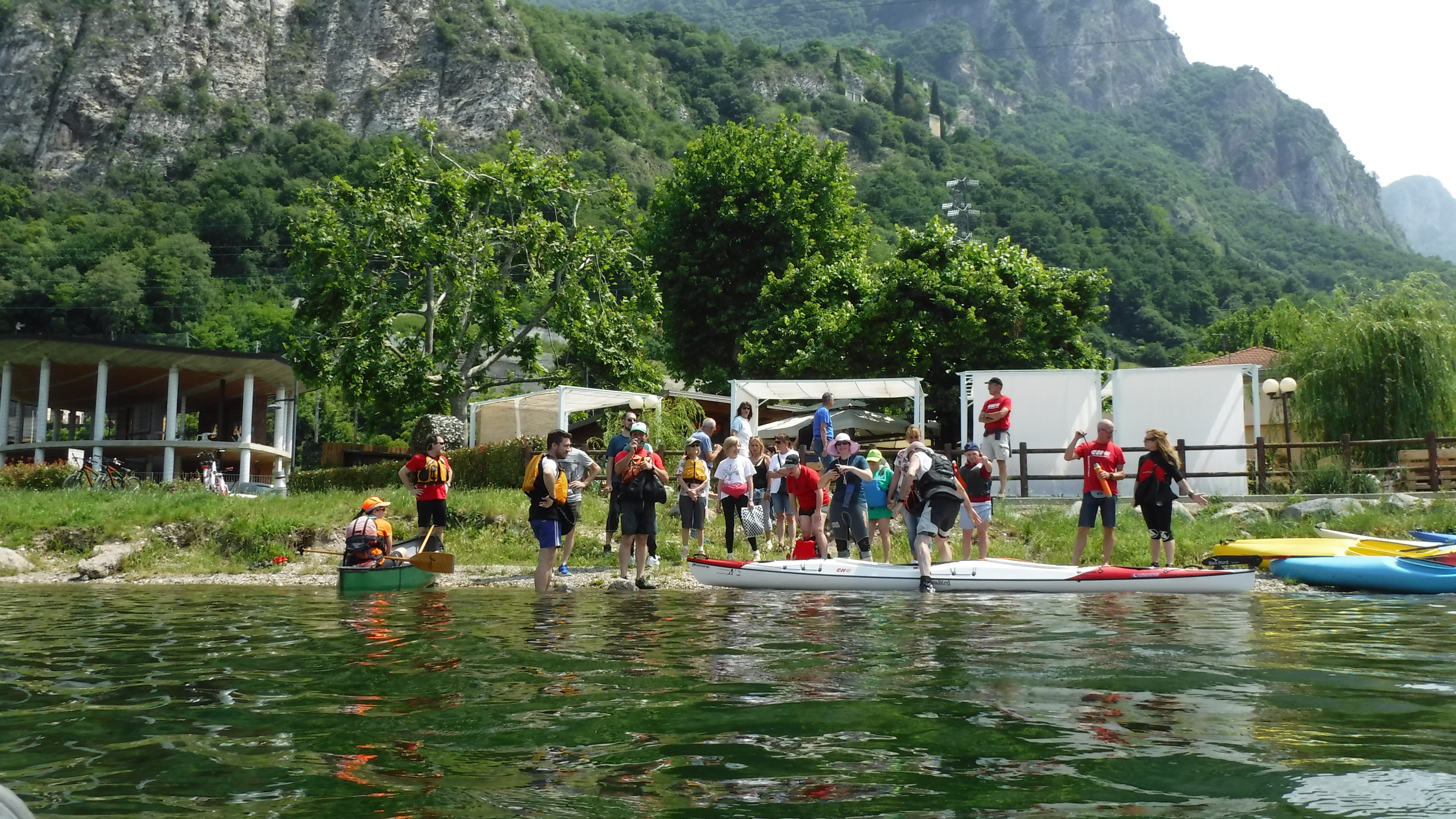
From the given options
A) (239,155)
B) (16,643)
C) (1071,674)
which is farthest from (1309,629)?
(239,155)

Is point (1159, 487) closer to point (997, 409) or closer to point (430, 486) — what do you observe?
point (997, 409)

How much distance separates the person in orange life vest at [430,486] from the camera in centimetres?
1386

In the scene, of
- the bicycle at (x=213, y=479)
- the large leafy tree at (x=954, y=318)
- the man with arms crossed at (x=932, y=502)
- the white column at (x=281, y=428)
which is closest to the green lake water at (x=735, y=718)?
the man with arms crossed at (x=932, y=502)

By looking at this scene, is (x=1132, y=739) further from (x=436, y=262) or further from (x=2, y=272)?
(x=2, y=272)

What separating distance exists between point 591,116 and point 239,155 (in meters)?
40.6

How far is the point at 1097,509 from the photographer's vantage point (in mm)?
13062

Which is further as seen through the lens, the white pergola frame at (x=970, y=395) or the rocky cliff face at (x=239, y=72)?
the rocky cliff face at (x=239, y=72)

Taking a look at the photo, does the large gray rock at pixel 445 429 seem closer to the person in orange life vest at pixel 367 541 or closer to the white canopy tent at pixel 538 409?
the white canopy tent at pixel 538 409

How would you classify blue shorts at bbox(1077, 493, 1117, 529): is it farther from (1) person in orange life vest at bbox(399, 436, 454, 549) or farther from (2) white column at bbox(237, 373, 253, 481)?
A: (2) white column at bbox(237, 373, 253, 481)

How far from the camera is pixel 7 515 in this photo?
1875 centimetres

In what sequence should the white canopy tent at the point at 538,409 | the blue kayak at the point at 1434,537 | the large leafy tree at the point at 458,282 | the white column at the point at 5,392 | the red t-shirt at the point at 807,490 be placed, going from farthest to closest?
the white column at the point at 5,392, the large leafy tree at the point at 458,282, the white canopy tent at the point at 538,409, the blue kayak at the point at 1434,537, the red t-shirt at the point at 807,490

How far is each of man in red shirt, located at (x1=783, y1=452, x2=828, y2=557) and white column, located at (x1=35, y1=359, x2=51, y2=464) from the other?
28.5 meters

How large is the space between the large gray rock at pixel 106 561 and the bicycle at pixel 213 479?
606 cm

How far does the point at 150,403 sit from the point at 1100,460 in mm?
41913
